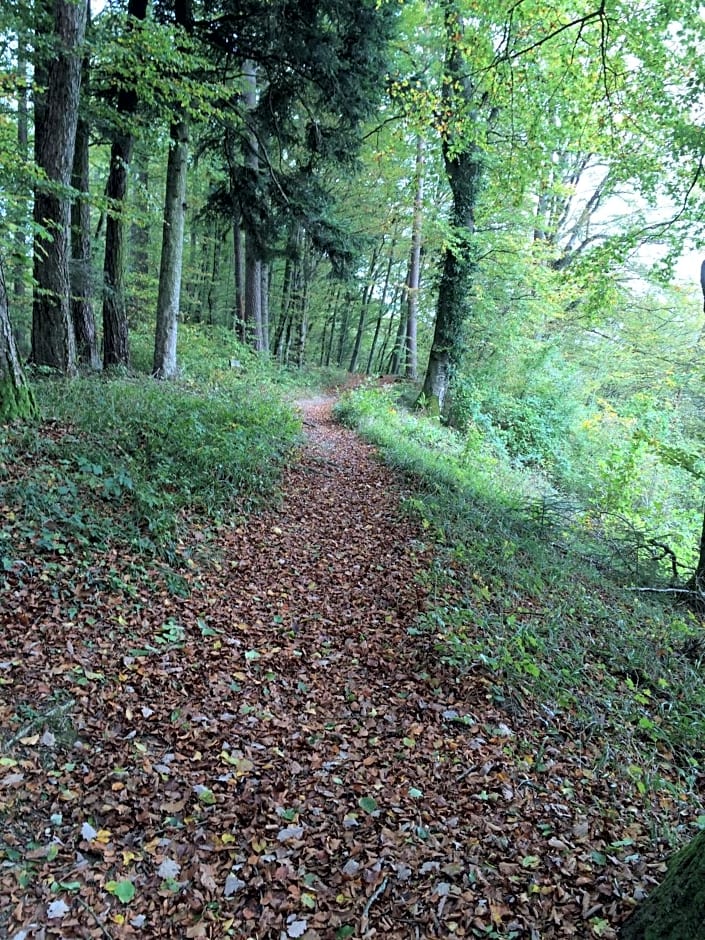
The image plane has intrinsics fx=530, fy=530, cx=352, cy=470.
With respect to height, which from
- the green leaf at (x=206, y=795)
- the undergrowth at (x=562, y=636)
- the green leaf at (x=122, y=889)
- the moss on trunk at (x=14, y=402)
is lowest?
the green leaf at (x=122, y=889)

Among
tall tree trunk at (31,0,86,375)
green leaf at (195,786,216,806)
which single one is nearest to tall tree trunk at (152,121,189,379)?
tall tree trunk at (31,0,86,375)

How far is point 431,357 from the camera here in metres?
15.6

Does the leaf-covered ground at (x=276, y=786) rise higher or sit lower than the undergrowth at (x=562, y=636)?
lower

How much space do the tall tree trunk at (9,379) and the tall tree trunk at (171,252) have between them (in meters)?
5.36

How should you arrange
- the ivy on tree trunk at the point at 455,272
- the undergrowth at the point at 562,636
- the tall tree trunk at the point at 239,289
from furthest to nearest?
the tall tree trunk at the point at 239,289 < the ivy on tree trunk at the point at 455,272 < the undergrowth at the point at 562,636

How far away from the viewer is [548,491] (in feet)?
39.4

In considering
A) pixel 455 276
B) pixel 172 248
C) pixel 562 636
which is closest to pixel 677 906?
pixel 562 636

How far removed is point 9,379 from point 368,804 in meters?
5.78

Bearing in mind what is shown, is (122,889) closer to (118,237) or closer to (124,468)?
(124,468)

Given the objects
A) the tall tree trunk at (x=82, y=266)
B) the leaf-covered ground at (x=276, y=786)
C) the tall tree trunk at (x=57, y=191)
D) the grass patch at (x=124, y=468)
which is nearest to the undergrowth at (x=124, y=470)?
the grass patch at (x=124, y=468)

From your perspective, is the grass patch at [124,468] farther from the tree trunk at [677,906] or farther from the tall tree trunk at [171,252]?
the tree trunk at [677,906]

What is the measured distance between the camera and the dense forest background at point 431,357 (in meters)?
4.54

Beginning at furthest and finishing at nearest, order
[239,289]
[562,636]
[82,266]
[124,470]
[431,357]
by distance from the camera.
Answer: [239,289], [431,357], [82,266], [124,470], [562,636]

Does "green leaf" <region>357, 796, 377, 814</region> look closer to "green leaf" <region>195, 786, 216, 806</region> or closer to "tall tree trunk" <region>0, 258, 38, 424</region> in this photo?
"green leaf" <region>195, 786, 216, 806</region>
